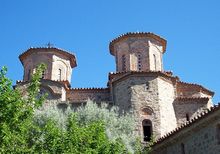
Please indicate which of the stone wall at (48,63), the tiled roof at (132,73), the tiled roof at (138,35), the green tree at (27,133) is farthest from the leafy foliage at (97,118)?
the green tree at (27,133)

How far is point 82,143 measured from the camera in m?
10.7

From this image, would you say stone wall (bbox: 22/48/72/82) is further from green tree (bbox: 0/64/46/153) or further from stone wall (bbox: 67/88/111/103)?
green tree (bbox: 0/64/46/153)

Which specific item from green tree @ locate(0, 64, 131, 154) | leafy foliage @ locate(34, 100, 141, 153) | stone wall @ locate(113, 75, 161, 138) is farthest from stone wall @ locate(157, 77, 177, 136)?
green tree @ locate(0, 64, 131, 154)

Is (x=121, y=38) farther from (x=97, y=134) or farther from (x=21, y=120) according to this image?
(x=21, y=120)

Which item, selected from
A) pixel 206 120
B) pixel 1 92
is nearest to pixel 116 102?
pixel 206 120

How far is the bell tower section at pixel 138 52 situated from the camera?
72.2 feet

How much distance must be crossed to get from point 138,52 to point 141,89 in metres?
3.56

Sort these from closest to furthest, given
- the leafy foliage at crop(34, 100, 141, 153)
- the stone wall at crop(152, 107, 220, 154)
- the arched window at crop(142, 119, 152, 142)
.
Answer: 1. the stone wall at crop(152, 107, 220, 154)
2. the leafy foliage at crop(34, 100, 141, 153)
3. the arched window at crop(142, 119, 152, 142)

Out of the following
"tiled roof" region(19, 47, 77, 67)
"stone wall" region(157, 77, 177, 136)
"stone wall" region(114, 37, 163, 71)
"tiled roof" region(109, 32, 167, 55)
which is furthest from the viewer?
"tiled roof" region(19, 47, 77, 67)

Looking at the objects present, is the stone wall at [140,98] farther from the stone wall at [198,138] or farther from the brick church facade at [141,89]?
the stone wall at [198,138]

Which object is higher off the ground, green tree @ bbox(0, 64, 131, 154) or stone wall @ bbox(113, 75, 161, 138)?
stone wall @ bbox(113, 75, 161, 138)

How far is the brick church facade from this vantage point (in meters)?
18.7

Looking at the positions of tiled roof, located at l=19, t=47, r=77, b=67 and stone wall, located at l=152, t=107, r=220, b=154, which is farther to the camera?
tiled roof, located at l=19, t=47, r=77, b=67

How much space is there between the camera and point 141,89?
1933 cm
